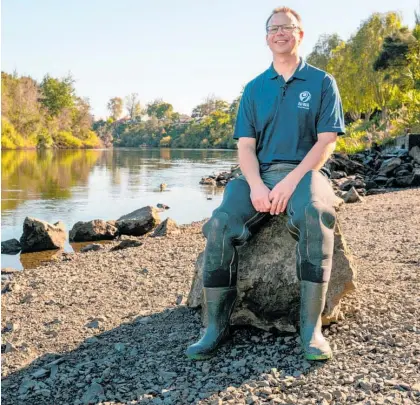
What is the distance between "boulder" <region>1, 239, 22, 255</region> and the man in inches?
319

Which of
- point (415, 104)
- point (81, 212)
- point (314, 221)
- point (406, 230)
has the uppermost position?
point (415, 104)

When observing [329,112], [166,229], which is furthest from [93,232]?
[329,112]

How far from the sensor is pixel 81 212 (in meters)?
16.0

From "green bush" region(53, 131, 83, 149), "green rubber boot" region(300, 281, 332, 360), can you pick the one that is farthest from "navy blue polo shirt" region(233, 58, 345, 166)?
"green bush" region(53, 131, 83, 149)

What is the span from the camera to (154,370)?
353cm

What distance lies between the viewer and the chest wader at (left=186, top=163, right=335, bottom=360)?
11.0 feet

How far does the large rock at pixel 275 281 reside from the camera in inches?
148

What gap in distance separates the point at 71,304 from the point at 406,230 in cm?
467

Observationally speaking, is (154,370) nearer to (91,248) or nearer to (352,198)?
(91,248)

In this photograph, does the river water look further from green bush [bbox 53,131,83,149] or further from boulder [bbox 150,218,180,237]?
green bush [bbox 53,131,83,149]

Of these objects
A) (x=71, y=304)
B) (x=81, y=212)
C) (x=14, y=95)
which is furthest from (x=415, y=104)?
(x=14, y=95)

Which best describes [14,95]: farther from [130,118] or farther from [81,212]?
[130,118]

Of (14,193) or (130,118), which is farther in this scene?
(130,118)

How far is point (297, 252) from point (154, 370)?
1175 mm
